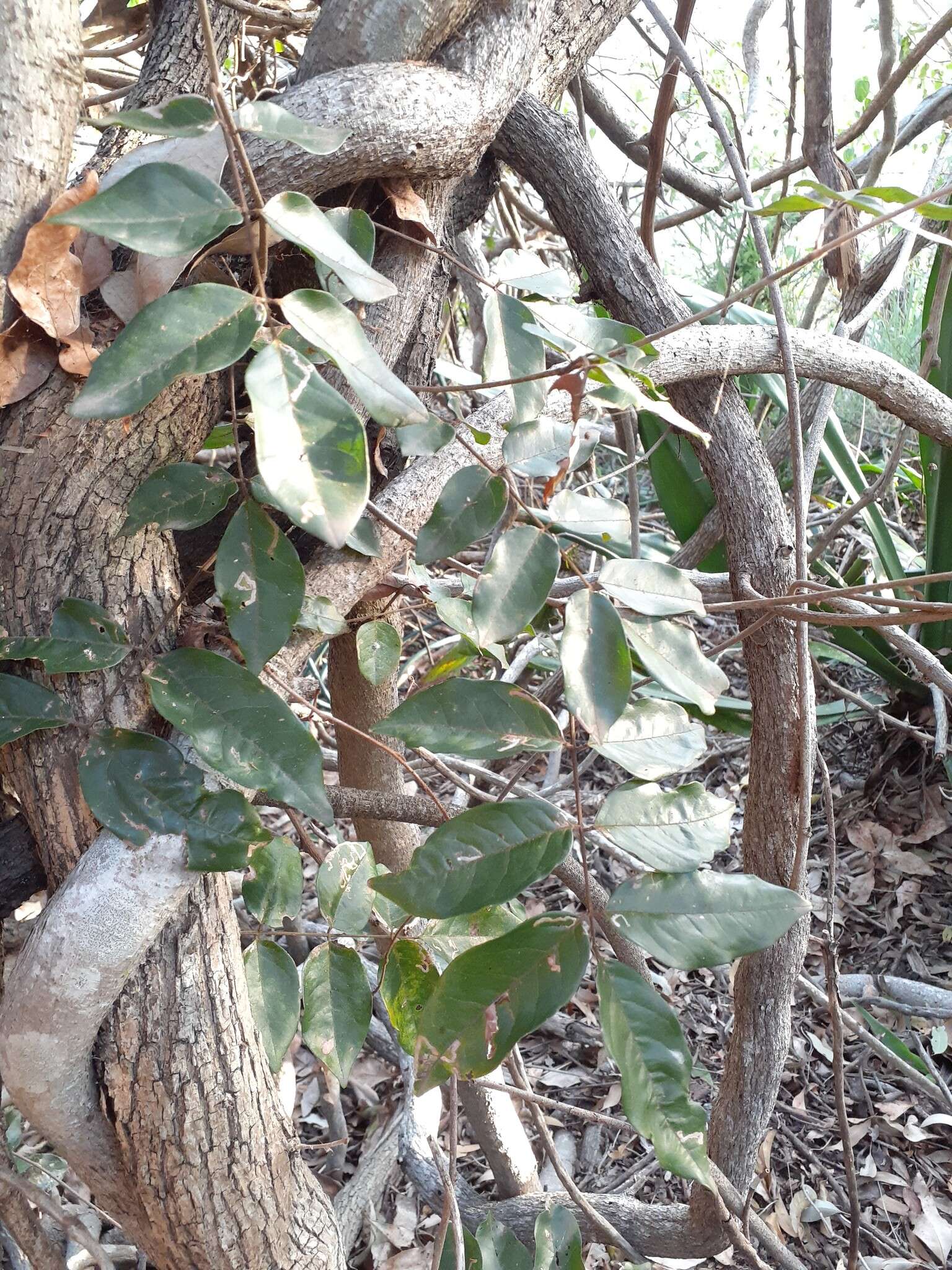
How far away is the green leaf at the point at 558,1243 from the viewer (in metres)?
0.68

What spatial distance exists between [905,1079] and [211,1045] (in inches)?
47.8

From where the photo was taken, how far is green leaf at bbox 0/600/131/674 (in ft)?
1.90

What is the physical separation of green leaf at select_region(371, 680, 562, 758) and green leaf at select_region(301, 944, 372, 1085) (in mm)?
230

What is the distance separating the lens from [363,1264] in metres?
1.19

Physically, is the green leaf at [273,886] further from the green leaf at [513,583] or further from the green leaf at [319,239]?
the green leaf at [319,239]

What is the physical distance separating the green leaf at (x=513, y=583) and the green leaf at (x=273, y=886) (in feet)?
0.86

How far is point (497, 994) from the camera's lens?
18.8 inches

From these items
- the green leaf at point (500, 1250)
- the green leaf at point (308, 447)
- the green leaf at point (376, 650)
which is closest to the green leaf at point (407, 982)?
the green leaf at point (500, 1250)

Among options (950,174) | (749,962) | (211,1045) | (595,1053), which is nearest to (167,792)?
(211,1045)

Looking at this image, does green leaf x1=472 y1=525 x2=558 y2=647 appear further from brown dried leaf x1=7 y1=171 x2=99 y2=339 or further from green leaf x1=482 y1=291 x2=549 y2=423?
brown dried leaf x1=7 y1=171 x2=99 y2=339

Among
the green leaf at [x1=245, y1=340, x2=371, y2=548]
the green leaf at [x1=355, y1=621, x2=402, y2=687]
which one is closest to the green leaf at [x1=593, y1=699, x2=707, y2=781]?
the green leaf at [x1=245, y1=340, x2=371, y2=548]

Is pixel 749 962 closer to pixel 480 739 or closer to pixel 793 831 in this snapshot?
pixel 793 831

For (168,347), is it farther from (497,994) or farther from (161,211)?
(497,994)

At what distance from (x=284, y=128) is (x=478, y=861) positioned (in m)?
0.38
